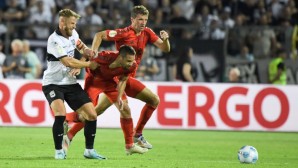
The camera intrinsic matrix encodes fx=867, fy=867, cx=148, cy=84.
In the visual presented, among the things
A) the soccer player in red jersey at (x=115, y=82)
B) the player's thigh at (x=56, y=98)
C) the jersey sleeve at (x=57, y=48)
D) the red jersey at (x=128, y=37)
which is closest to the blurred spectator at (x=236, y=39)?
the red jersey at (x=128, y=37)

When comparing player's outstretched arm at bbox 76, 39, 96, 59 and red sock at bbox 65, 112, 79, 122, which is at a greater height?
player's outstretched arm at bbox 76, 39, 96, 59

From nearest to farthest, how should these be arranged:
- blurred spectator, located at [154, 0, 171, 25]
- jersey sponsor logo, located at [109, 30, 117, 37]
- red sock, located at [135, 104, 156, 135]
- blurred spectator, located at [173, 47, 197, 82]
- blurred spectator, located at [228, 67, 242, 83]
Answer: jersey sponsor logo, located at [109, 30, 117, 37] → red sock, located at [135, 104, 156, 135] → blurred spectator, located at [228, 67, 242, 83] → blurred spectator, located at [173, 47, 197, 82] → blurred spectator, located at [154, 0, 171, 25]

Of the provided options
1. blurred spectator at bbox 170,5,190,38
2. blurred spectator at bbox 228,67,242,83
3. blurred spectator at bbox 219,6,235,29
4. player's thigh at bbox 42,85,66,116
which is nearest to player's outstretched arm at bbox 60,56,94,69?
player's thigh at bbox 42,85,66,116

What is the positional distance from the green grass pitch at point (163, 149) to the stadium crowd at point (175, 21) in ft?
12.8

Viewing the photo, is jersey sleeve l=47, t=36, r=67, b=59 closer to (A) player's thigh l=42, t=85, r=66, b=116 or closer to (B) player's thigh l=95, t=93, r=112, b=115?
(A) player's thigh l=42, t=85, r=66, b=116

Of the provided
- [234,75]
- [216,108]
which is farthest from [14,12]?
[216,108]

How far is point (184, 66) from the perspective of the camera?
2258 centimetres

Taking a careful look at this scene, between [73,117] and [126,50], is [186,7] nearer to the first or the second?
[73,117]

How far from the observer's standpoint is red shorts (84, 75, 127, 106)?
13513mm

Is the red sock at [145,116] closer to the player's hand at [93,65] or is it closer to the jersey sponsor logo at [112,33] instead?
the jersey sponsor logo at [112,33]

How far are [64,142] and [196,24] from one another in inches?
475

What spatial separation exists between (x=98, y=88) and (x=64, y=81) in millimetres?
1291

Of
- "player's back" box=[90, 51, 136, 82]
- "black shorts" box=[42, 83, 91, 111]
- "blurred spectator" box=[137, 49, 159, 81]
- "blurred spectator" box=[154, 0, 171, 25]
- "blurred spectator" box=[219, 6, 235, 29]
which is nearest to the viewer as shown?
"black shorts" box=[42, 83, 91, 111]

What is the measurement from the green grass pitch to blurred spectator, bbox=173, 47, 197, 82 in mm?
2342
